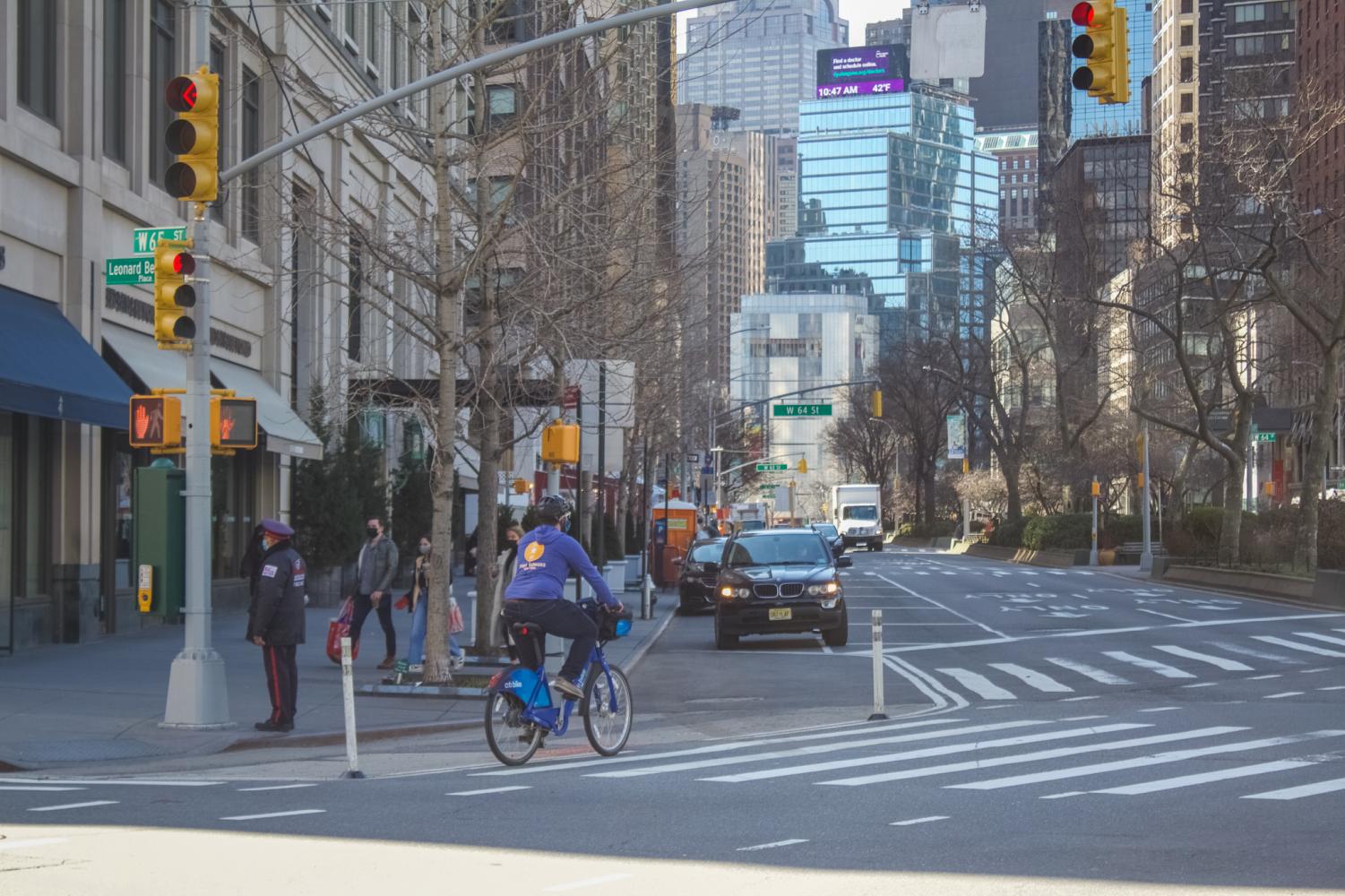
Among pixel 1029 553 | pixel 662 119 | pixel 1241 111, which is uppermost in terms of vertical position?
pixel 1241 111

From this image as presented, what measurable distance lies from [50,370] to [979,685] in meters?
11.6

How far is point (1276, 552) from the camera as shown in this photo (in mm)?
44938

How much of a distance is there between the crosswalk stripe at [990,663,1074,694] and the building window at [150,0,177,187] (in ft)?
49.2

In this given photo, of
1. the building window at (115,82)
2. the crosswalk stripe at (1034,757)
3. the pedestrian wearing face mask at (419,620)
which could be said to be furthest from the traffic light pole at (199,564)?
the building window at (115,82)

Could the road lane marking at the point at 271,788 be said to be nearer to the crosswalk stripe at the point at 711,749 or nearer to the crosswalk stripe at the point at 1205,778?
the crosswalk stripe at the point at 711,749

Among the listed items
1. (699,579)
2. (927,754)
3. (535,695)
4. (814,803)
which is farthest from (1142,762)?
(699,579)

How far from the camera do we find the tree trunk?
137 feet

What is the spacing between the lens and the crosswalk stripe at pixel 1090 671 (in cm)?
1997

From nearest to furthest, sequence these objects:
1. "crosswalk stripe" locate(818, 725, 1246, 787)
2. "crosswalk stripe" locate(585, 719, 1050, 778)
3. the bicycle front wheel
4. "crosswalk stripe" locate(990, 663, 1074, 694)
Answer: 1. "crosswalk stripe" locate(818, 725, 1246, 787)
2. "crosswalk stripe" locate(585, 719, 1050, 778)
3. the bicycle front wheel
4. "crosswalk stripe" locate(990, 663, 1074, 694)

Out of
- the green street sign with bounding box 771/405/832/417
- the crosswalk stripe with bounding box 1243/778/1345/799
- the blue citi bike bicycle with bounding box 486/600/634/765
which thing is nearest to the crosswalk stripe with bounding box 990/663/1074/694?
the blue citi bike bicycle with bounding box 486/600/634/765

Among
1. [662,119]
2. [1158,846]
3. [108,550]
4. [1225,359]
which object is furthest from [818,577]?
[1225,359]

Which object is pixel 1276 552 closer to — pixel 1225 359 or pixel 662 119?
pixel 1225 359

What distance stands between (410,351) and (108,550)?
21030 millimetres

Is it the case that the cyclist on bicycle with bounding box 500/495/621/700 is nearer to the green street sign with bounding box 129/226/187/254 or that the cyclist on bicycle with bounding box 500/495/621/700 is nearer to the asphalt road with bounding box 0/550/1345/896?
the asphalt road with bounding box 0/550/1345/896
